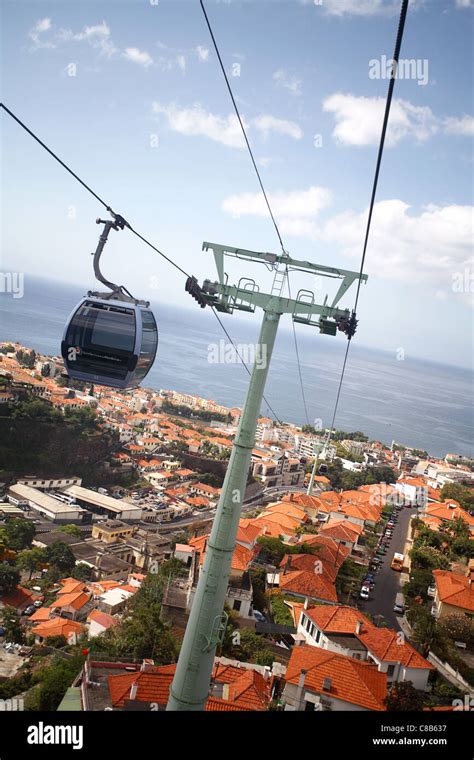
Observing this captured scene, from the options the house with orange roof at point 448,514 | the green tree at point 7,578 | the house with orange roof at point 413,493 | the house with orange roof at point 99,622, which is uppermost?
the house with orange roof at point 448,514

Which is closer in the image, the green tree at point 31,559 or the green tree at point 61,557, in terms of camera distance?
the green tree at point 31,559

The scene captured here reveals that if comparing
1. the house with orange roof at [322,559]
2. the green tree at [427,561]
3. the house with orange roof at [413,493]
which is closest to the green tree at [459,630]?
the house with orange roof at [322,559]

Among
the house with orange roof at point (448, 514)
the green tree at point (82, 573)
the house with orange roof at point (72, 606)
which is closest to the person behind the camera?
the house with orange roof at point (72, 606)

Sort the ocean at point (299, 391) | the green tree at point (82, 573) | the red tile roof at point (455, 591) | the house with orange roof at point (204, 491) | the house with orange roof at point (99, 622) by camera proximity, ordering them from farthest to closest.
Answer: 1. the ocean at point (299, 391)
2. the house with orange roof at point (204, 491)
3. the green tree at point (82, 573)
4. the red tile roof at point (455, 591)
5. the house with orange roof at point (99, 622)

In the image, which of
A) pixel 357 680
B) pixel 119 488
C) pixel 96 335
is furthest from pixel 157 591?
pixel 119 488

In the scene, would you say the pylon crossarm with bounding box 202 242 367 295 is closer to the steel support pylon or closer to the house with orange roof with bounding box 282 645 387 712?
the steel support pylon

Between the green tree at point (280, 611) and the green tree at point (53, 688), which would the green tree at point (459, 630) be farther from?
the green tree at point (53, 688)

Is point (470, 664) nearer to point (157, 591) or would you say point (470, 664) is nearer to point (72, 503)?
point (157, 591)
